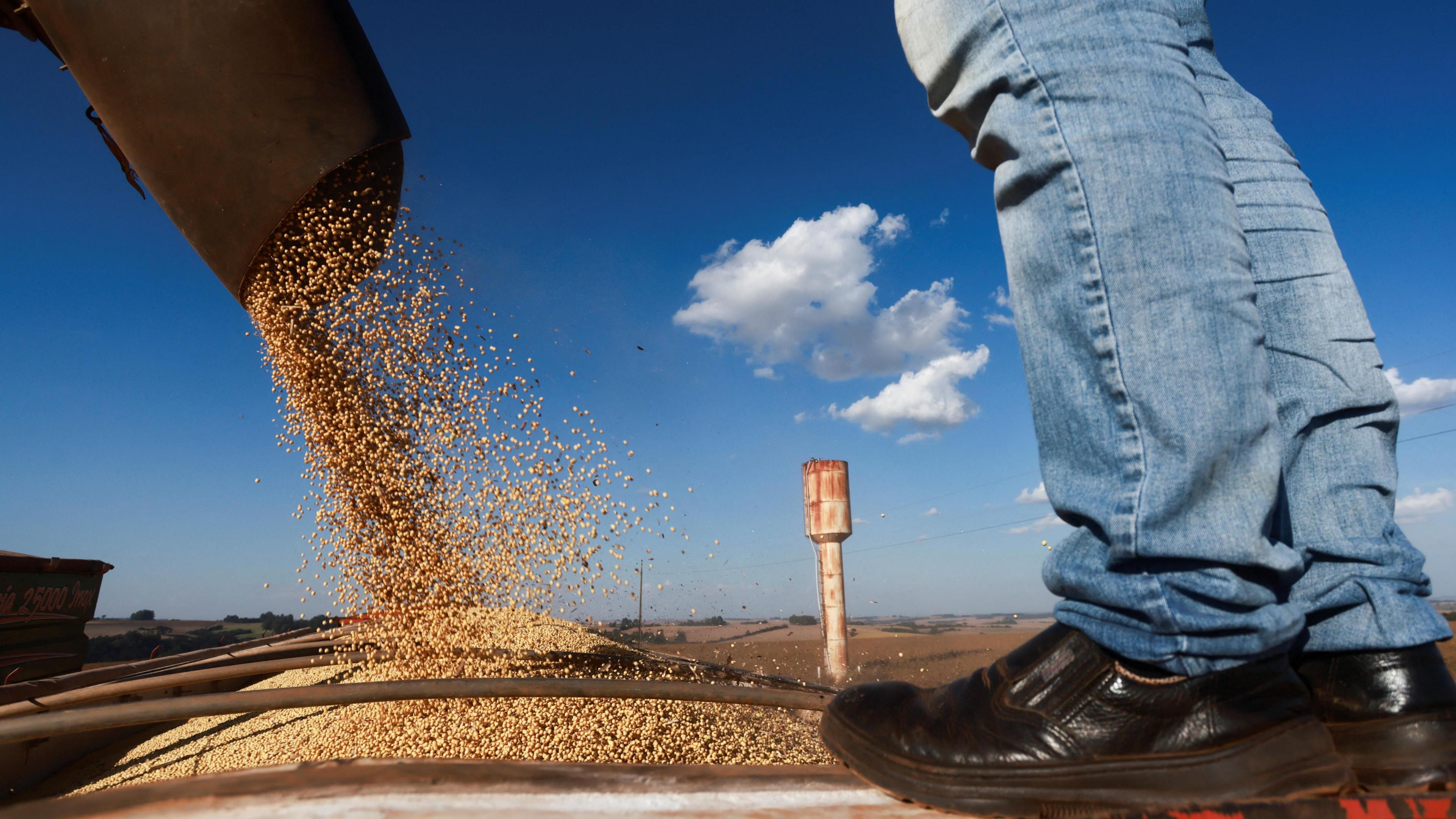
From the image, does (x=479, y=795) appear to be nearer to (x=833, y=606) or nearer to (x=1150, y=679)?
(x=1150, y=679)

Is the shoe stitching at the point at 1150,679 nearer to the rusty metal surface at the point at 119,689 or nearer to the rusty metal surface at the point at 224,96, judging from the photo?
the rusty metal surface at the point at 119,689

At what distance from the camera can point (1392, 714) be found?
486 millimetres

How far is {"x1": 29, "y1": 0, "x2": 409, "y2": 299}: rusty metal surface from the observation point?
1.49 m

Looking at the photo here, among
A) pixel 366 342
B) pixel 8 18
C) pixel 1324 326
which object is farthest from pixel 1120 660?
pixel 8 18

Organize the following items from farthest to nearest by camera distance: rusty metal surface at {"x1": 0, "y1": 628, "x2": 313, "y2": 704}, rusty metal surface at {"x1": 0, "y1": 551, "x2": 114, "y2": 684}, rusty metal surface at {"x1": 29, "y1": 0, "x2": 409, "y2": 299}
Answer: rusty metal surface at {"x1": 0, "y1": 551, "x2": 114, "y2": 684} < rusty metal surface at {"x1": 0, "y1": 628, "x2": 313, "y2": 704} < rusty metal surface at {"x1": 29, "y1": 0, "x2": 409, "y2": 299}

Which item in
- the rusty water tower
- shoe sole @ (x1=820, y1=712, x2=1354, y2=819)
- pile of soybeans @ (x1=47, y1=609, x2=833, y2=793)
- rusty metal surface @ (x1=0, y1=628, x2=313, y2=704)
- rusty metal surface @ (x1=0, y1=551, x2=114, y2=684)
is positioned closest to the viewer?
shoe sole @ (x1=820, y1=712, x2=1354, y2=819)

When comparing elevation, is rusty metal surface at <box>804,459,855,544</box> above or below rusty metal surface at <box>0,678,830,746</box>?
above

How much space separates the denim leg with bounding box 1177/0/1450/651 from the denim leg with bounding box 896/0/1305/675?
6 centimetres

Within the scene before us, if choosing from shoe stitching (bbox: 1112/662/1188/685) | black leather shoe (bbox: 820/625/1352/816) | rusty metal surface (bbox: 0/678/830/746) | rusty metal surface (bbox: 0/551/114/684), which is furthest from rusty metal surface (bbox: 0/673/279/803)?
shoe stitching (bbox: 1112/662/1188/685)

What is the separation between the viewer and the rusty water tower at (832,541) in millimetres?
3477

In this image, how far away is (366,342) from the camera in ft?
7.95

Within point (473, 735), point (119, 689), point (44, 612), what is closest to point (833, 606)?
point (473, 735)

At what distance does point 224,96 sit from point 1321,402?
200 centimetres

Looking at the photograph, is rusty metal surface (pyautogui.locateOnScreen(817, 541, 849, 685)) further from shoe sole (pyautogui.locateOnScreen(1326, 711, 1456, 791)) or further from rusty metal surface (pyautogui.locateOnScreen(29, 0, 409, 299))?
shoe sole (pyautogui.locateOnScreen(1326, 711, 1456, 791))
